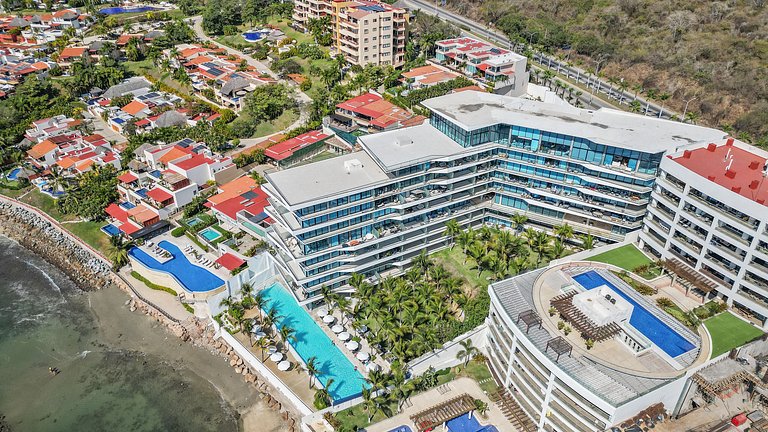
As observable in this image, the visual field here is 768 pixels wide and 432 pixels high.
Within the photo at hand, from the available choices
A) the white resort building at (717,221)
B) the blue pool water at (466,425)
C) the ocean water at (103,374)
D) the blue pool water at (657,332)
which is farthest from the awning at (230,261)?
the white resort building at (717,221)

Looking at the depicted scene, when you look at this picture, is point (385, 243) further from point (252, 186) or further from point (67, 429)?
point (67, 429)

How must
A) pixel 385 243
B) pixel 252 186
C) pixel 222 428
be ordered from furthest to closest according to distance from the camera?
pixel 252 186
pixel 385 243
pixel 222 428

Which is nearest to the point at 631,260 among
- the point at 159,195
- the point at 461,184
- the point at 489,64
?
the point at 461,184

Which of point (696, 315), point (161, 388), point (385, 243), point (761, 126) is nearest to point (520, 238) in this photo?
point (385, 243)

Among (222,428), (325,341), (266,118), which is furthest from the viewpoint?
(266,118)

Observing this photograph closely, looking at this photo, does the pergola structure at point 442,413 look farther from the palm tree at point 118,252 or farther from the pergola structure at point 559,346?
the palm tree at point 118,252

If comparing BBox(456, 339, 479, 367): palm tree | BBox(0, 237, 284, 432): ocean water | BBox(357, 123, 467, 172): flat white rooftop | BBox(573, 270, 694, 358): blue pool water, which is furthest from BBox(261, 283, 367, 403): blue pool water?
BBox(573, 270, 694, 358): blue pool water

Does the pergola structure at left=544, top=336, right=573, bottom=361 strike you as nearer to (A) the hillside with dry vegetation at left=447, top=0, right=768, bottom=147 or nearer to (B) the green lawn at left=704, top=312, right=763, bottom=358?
(B) the green lawn at left=704, top=312, right=763, bottom=358
